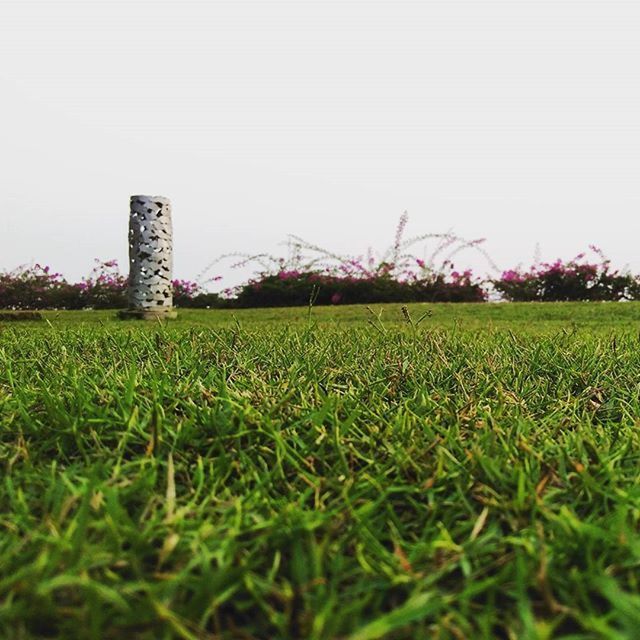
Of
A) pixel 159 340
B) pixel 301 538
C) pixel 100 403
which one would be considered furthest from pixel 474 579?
pixel 159 340

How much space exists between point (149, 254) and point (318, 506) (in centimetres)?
880

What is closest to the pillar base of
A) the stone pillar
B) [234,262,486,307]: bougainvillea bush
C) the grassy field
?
the stone pillar

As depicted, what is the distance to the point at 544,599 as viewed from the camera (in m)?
1.07

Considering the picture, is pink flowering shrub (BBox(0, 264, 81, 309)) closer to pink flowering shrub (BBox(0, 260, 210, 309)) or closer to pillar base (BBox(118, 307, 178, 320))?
pink flowering shrub (BBox(0, 260, 210, 309))

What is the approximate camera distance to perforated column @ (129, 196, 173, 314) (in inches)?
Answer: 382

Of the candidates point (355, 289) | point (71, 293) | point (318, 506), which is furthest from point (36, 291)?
point (318, 506)

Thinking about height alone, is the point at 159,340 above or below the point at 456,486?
above

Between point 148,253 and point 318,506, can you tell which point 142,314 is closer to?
point 148,253

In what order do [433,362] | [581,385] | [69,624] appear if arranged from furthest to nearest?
1. [433,362]
2. [581,385]
3. [69,624]

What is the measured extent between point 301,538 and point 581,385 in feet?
5.59

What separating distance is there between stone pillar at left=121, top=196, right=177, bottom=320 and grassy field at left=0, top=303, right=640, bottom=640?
734cm

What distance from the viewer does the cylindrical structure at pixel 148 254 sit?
9703 millimetres

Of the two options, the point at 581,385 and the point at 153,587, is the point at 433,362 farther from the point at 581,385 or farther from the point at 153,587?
the point at 153,587

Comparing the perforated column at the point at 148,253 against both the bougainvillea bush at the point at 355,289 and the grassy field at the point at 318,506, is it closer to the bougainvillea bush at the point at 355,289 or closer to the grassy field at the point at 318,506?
the bougainvillea bush at the point at 355,289
